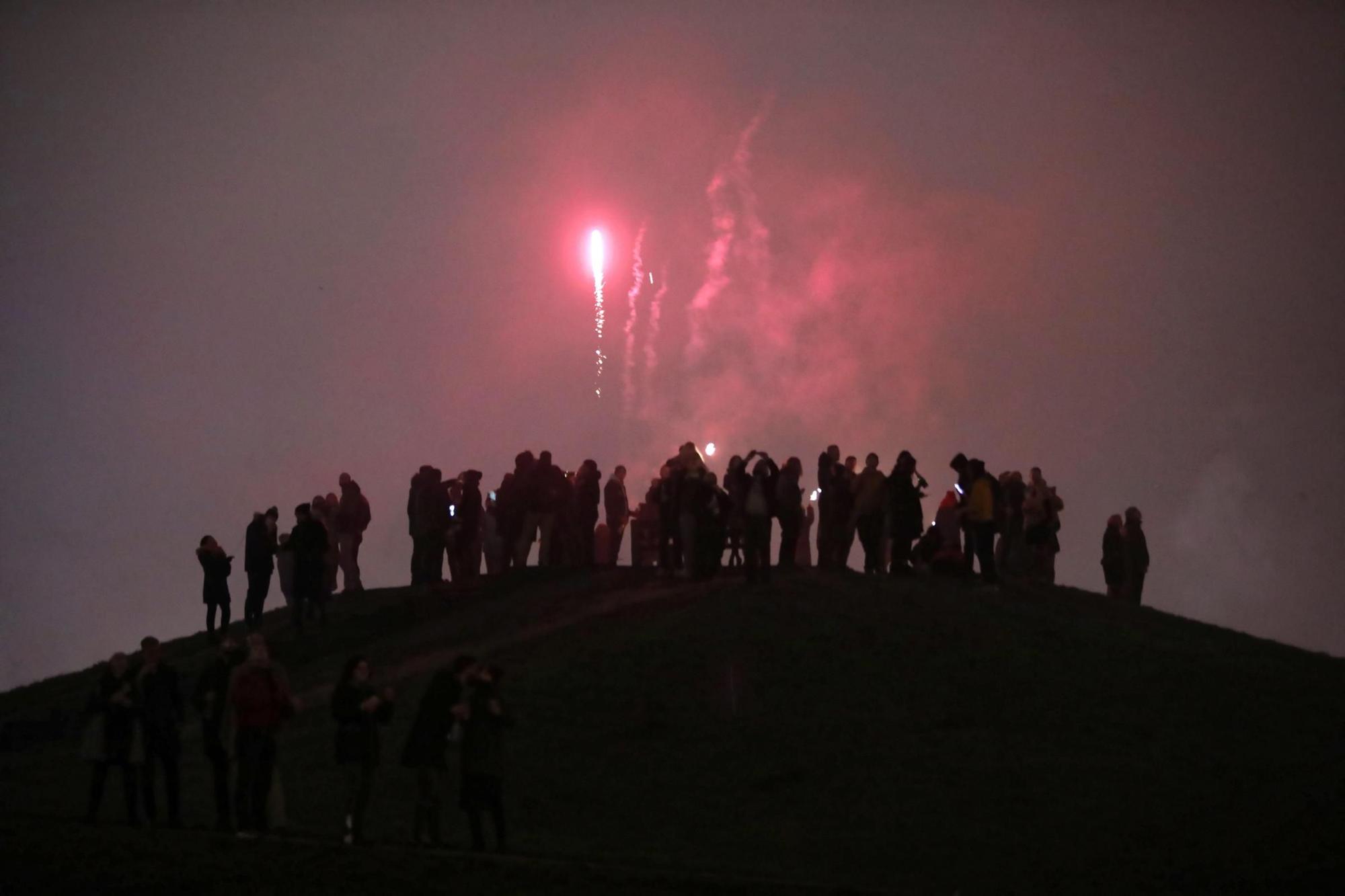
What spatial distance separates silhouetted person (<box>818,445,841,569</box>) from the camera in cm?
3097

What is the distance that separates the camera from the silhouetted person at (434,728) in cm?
1811

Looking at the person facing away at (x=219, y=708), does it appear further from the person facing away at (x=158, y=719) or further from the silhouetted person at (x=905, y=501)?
the silhouetted person at (x=905, y=501)

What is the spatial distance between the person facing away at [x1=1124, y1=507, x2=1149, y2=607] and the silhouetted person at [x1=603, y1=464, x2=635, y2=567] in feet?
28.9

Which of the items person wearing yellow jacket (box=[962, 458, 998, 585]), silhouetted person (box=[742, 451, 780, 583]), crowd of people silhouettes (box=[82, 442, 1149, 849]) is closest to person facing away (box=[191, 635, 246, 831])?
crowd of people silhouettes (box=[82, 442, 1149, 849])

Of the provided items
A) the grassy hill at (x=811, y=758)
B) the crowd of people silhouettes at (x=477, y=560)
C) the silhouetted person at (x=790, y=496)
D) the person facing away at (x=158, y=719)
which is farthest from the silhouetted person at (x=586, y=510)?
the person facing away at (x=158, y=719)

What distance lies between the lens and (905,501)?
30062 mm

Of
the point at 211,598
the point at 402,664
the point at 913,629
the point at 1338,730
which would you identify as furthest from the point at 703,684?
the point at 211,598

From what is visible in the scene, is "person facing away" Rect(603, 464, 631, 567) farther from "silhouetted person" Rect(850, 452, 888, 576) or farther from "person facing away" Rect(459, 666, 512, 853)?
"person facing away" Rect(459, 666, 512, 853)

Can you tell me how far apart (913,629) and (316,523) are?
9.77 m

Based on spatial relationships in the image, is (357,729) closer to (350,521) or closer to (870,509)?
(870,509)

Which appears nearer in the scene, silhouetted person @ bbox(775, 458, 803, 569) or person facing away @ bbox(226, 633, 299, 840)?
person facing away @ bbox(226, 633, 299, 840)

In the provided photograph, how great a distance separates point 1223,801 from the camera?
2002cm

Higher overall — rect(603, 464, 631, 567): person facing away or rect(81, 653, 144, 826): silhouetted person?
rect(603, 464, 631, 567): person facing away

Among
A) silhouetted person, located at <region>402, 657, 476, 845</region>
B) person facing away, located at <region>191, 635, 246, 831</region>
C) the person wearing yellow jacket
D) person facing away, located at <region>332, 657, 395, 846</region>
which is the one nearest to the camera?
person facing away, located at <region>332, 657, 395, 846</region>
